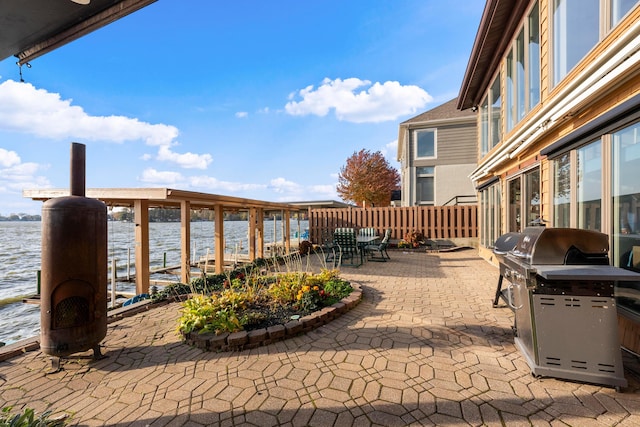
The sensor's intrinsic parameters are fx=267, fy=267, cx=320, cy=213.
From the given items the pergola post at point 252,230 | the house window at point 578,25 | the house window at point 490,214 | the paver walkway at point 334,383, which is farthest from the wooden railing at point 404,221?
the paver walkway at point 334,383

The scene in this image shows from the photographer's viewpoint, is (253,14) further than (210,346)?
Yes

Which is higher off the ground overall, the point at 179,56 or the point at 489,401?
the point at 179,56

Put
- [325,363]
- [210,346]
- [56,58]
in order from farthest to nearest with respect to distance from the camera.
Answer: [210,346] → [325,363] → [56,58]

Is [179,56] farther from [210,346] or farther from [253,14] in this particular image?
[210,346]

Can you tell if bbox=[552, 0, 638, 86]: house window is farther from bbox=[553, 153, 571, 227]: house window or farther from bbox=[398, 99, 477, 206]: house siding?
bbox=[398, 99, 477, 206]: house siding

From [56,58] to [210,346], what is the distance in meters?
3.30

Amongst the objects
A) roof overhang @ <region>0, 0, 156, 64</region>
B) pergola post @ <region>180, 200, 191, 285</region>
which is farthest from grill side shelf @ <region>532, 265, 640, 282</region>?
pergola post @ <region>180, 200, 191, 285</region>

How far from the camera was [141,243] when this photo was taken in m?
5.57

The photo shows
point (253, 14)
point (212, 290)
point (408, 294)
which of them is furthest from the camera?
point (253, 14)

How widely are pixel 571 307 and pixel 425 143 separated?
47.3 feet

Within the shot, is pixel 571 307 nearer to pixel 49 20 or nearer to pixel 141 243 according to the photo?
pixel 49 20

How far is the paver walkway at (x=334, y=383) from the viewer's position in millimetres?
1989

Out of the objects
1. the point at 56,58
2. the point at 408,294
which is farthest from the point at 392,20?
the point at 56,58

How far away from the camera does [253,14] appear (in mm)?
6102
